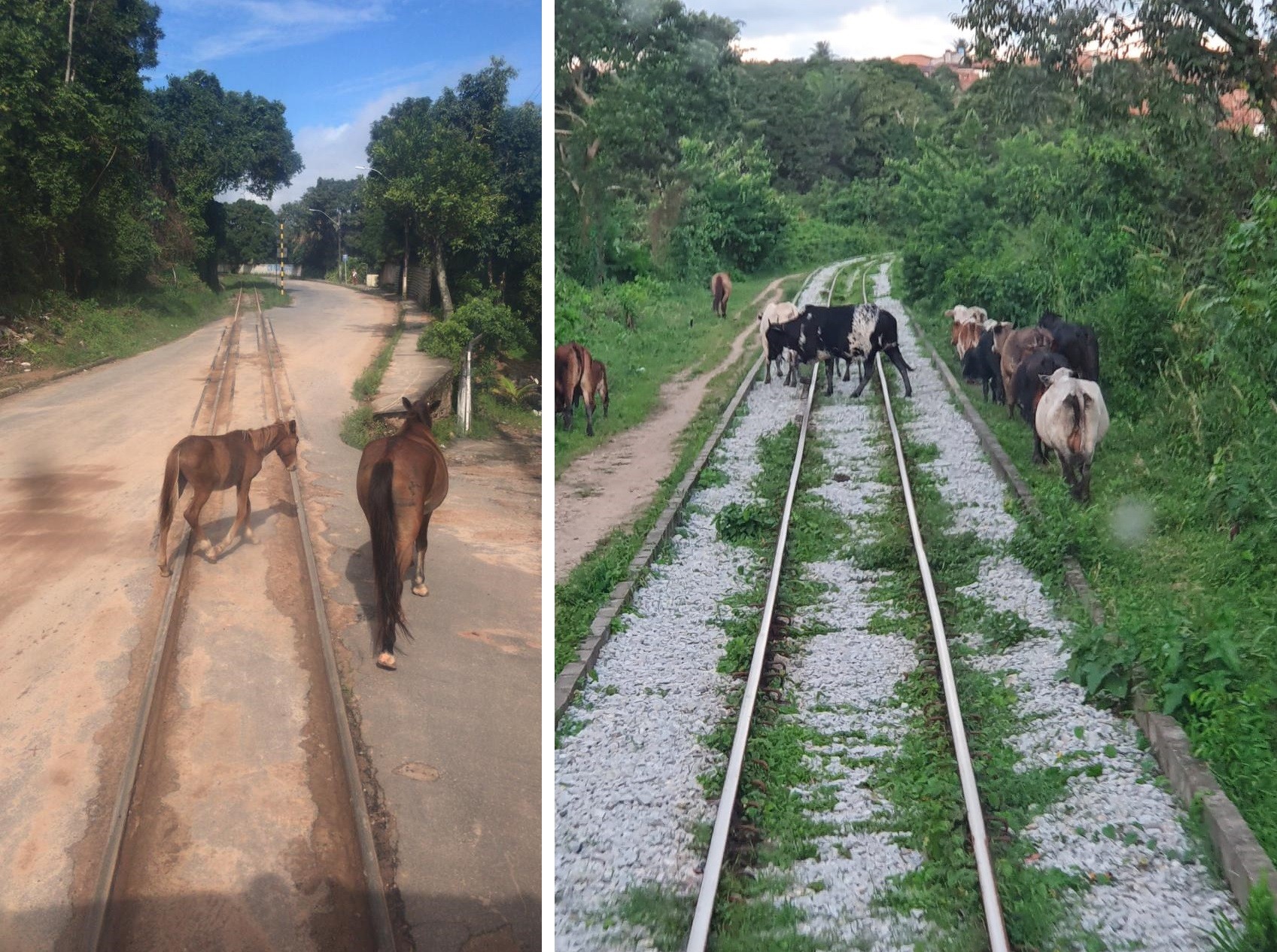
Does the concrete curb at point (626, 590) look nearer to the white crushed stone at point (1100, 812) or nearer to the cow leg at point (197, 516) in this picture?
the cow leg at point (197, 516)

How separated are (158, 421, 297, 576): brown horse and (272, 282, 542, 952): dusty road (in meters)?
0.13

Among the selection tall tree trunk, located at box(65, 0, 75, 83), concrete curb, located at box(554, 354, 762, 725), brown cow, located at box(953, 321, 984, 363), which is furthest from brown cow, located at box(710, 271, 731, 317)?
tall tree trunk, located at box(65, 0, 75, 83)

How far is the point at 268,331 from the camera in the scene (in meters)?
2.55

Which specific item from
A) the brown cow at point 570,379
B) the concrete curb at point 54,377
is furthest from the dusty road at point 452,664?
the brown cow at point 570,379

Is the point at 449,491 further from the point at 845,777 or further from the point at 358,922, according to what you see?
the point at 845,777

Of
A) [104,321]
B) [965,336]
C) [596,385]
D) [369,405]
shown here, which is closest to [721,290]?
[596,385]

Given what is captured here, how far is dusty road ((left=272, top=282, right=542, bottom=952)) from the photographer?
196 centimetres

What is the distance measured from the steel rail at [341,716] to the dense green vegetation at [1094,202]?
173cm

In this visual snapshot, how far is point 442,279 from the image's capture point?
256 centimetres

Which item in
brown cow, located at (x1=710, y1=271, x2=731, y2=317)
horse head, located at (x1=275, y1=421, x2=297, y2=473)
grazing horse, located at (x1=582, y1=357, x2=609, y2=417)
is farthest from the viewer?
brown cow, located at (x1=710, y1=271, x2=731, y2=317)

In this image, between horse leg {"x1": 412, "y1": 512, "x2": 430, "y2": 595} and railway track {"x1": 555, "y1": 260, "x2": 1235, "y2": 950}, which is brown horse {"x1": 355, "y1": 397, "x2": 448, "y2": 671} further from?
railway track {"x1": 555, "y1": 260, "x2": 1235, "y2": 950}

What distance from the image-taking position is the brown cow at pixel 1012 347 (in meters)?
5.55

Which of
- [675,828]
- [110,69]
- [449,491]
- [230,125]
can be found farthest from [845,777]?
→ [110,69]

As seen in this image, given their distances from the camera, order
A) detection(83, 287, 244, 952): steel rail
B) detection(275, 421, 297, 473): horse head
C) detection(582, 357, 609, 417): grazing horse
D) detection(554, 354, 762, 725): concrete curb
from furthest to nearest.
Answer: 1. detection(582, 357, 609, 417): grazing horse
2. detection(554, 354, 762, 725): concrete curb
3. detection(275, 421, 297, 473): horse head
4. detection(83, 287, 244, 952): steel rail
